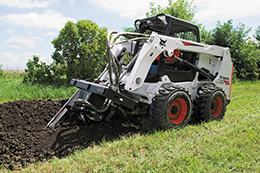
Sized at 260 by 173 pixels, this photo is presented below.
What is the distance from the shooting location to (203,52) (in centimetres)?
520

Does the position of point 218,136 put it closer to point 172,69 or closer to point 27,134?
point 172,69

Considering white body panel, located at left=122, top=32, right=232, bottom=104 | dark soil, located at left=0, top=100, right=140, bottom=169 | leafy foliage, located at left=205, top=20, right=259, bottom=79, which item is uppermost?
leafy foliage, located at left=205, top=20, right=259, bottom=79

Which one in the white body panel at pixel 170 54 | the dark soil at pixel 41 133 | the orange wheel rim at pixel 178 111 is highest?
the white body panel at pixel 170 54

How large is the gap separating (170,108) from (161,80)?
0.66 meters

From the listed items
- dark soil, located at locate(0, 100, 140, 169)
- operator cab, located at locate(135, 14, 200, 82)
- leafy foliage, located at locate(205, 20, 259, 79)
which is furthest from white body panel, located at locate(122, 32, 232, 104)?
leafy foliage, located at locate(205, 20, 259, 79)

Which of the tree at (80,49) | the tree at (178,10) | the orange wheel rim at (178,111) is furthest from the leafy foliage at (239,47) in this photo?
the orange wheel rim at (178,111)

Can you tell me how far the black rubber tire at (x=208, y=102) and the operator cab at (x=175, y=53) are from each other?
500 millimetres

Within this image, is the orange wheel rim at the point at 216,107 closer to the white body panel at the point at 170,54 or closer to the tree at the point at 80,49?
the white body panel at the point at 170,54

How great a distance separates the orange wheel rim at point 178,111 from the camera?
450 centimetres

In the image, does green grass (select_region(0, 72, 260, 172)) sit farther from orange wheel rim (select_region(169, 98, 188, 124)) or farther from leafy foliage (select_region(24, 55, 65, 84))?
leafy foliage (select_region(24, 55, 65, 84))

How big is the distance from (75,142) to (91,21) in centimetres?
799

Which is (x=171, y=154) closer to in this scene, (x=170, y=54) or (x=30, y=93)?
(x=170, y=54)

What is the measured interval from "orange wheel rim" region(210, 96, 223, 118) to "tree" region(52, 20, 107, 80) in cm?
605

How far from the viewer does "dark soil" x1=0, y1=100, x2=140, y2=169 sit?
11.4ft
